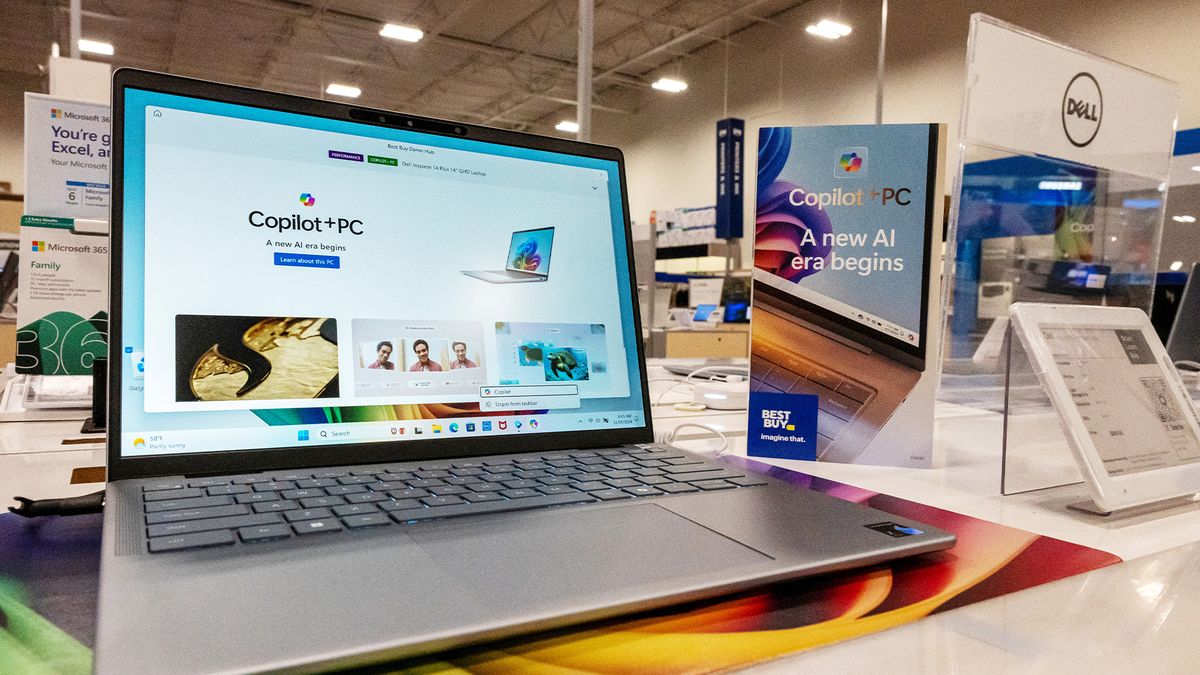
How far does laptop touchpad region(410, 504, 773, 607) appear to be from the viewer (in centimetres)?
37

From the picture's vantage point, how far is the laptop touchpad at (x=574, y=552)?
0.37 m

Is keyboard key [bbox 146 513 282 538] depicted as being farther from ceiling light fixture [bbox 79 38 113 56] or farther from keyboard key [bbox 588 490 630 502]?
ceiling light fixture [bbox 79 38 113 56]

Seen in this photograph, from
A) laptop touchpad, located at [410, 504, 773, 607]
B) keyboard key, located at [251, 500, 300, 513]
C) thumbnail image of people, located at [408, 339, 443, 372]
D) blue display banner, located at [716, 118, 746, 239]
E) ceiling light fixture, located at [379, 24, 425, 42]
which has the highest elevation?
Result: ceiling light fixture, located at [379, 24, 425, 42]

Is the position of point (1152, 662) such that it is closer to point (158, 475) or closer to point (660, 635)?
point (660, 635)

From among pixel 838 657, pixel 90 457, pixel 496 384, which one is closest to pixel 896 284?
→ pixel 496 384

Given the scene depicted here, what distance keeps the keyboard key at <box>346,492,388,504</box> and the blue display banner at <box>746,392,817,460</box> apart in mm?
465

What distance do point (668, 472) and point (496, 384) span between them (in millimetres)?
181

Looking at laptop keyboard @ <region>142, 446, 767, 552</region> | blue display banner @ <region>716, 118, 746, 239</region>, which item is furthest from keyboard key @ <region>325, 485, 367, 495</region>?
blue display banner @ <region>716, 118, 746, 239</region>

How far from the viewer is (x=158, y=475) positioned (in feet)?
1.76

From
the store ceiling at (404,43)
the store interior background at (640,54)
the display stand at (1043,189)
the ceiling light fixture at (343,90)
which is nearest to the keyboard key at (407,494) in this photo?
the display stand at (1043,189)

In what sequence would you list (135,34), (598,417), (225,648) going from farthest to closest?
(135,34) < (598,417) < (225,648)

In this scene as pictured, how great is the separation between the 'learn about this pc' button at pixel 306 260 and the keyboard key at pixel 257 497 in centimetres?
20

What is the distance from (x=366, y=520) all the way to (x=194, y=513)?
102 millimetres

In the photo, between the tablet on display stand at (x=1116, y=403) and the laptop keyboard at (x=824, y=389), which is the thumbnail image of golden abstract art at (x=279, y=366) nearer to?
the laptop keyboard at (x=824, y=389)
